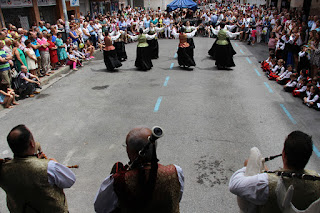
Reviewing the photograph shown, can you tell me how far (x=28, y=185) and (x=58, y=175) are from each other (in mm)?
260

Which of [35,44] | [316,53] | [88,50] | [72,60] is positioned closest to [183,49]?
[316,53]

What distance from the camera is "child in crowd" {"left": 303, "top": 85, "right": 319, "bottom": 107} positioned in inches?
314

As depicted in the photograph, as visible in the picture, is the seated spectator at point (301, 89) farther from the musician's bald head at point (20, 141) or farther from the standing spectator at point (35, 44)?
the standing spectator at point (35, 44)

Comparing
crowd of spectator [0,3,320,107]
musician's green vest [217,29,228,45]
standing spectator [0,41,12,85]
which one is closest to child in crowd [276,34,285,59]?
crowd of spectator [0,3,320,107]

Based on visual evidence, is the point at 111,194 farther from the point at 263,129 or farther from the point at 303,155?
the point at 263,129

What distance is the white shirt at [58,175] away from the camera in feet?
8.68

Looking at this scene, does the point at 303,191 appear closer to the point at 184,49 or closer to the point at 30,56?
the point at 30,56

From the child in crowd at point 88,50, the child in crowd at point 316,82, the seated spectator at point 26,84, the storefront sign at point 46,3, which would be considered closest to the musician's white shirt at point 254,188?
the child in crowd at point 316,82

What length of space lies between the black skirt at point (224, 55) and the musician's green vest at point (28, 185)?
33.6 ft

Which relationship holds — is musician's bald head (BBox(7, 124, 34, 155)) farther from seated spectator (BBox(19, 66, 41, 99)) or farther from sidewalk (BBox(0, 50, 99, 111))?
sidewalk (BBox(0, 50, 99, 111))

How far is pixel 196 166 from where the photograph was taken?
5.18 metres

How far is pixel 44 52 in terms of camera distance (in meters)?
11.2

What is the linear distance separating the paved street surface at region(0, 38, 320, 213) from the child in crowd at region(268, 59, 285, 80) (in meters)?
0.28

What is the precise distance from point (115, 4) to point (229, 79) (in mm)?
26326
